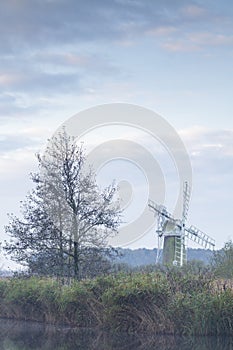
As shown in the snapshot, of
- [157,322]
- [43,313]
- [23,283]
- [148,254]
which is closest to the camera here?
[157,322]

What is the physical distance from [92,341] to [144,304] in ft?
7.92

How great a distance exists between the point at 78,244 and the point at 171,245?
26720mm

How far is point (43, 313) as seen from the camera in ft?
105

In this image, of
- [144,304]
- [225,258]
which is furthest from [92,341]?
[225,258]

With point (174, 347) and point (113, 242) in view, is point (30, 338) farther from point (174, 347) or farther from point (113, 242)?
point (113, 242)

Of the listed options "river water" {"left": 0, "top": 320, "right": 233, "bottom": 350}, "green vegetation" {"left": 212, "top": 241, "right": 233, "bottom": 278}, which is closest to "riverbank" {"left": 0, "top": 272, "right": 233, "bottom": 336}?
"river water" {"left": 0, "top": 320, "right": 233, "bottom": 350}

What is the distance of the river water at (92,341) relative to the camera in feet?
77.9

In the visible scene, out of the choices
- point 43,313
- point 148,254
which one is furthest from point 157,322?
point 148,254

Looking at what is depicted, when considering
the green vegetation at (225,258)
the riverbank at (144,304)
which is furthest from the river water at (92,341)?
the green vegetation at (225,258)

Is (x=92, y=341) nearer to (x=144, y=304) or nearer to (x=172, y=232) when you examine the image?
(x=144, y=304)

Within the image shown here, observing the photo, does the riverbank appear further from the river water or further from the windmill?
the windmill

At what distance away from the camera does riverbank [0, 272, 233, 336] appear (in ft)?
81.9

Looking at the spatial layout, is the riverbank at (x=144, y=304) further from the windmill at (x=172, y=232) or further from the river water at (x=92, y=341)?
the windmill at (x=172, y=232)

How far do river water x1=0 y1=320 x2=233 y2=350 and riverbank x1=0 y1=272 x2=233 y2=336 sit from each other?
1.62 feet
